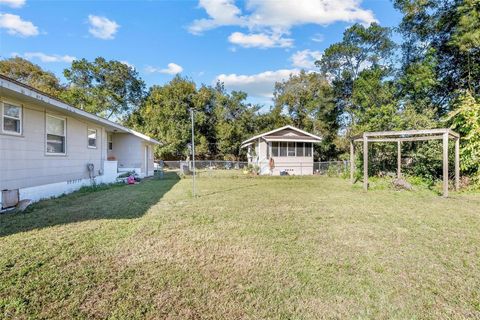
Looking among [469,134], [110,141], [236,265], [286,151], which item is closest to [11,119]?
[236,265]

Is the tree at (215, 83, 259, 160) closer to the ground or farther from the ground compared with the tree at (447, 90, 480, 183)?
farther from the ground

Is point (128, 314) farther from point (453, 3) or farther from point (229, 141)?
point (229, 141)

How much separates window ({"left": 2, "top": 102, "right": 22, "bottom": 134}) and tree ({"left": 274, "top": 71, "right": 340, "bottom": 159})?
81.5ft

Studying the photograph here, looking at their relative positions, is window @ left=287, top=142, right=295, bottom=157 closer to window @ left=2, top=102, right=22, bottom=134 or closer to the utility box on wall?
window @ left=2, top=102, right=22, bottom=134

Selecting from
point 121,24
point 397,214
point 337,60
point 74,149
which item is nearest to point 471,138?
point 397,214

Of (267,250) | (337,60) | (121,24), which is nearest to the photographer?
(267,250)

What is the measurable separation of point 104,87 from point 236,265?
1433 inches

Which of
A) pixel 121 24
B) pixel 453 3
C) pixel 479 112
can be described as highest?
pixel 453 3

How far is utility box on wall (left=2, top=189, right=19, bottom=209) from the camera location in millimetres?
5973

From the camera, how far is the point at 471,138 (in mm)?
10633

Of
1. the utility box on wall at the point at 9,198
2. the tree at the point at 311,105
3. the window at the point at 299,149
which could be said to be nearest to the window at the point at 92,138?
the utility box on wall at the point at 9,198

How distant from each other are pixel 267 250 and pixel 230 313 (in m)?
1.54

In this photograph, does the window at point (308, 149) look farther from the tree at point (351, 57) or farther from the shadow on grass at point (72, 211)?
the shadow on grass at point (72, 211)

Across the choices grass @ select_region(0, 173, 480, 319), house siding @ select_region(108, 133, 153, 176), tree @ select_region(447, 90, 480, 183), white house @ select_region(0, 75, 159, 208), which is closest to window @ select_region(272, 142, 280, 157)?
house siding @ select_region(108, 133, 153, 176)
